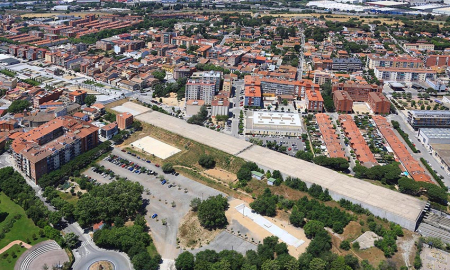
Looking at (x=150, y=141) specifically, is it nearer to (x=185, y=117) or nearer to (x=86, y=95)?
(x=185, y=117)

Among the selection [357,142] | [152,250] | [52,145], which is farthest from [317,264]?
[52,145]

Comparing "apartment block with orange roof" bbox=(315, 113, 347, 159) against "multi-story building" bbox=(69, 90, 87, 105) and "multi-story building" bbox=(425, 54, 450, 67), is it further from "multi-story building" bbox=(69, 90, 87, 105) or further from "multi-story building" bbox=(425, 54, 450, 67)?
"multi-story building" bbox=(425, 54, 450, 67)

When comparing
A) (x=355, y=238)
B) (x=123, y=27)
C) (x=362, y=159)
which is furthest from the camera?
(x=123, y=27)

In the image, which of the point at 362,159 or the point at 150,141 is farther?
the point at 150,141

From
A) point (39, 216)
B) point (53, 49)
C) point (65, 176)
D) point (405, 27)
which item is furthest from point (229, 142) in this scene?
point (405, 27)

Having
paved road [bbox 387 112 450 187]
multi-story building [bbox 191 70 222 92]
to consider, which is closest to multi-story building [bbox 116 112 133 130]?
multi-story building [bbox 191 70 222 92]

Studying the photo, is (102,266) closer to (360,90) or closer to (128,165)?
(128,165)

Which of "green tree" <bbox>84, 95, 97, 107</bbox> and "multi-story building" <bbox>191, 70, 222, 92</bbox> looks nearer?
"green tree" <bbox>84, 95, 97, 107</bbox>
